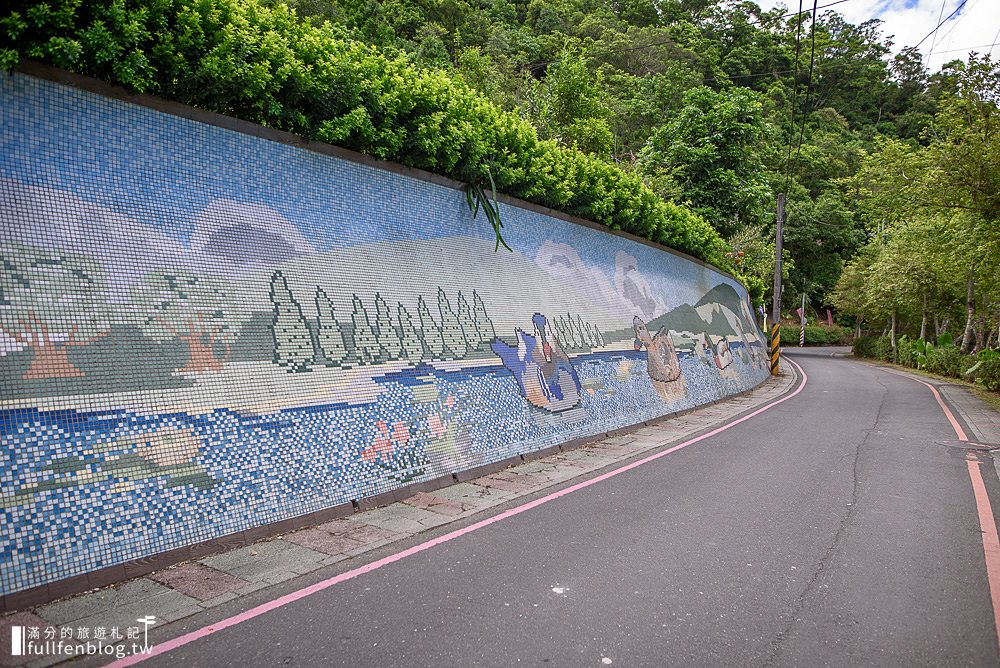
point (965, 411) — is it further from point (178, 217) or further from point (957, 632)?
point (178, 217)

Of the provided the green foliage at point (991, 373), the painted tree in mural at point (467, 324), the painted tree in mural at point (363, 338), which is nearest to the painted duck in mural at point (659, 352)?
the painted tree in mural at point (467, 324)

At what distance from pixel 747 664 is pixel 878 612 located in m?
1.18

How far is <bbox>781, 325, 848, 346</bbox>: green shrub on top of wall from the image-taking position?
54.9 m

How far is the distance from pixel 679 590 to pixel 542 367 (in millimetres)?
5317

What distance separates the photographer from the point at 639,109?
30234mm

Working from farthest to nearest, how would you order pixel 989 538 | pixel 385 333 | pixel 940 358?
pixel 940 358 < pixel 385 333 < pixel 989 538

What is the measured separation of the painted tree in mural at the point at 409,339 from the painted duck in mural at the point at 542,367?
1.48 m

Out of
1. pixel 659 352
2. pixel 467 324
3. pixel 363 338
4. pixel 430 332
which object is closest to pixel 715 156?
pixel 659 352

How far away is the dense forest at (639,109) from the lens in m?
5.64

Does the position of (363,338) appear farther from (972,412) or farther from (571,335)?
(972,412)

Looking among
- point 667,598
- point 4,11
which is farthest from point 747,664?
point 4,11

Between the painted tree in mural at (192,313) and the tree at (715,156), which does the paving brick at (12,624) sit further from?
the tree at (715,156)

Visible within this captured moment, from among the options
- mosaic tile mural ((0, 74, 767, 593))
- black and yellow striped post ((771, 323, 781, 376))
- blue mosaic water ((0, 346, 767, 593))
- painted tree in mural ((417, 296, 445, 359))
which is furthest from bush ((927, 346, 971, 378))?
painted tree in mural ((417, 296, 445, 359))

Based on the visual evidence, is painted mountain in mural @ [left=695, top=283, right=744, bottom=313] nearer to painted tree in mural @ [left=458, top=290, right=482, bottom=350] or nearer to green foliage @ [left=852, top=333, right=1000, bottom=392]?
green foliage @ [left=852, top=333, right=1000, bottom=392]
